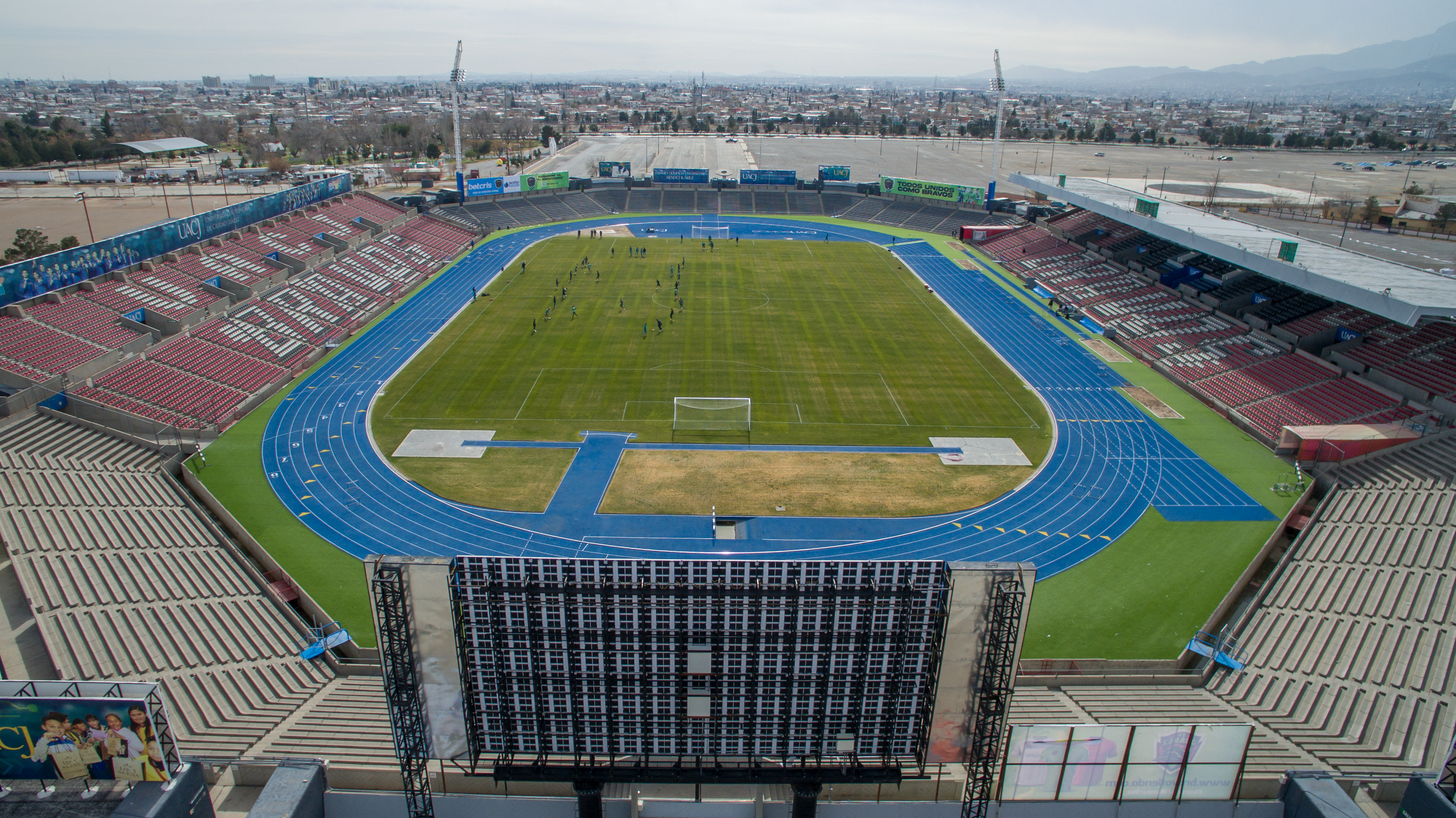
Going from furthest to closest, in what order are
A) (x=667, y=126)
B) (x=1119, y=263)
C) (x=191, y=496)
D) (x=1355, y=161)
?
(x=667, y=126) → (x=1355, y=161) → (x=1119, y=263) → (x=191, y=496)

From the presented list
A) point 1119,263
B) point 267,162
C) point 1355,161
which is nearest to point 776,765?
point 1119,263

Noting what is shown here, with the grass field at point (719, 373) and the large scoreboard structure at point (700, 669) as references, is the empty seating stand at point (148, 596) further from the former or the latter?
the grass field at point (719, 373)

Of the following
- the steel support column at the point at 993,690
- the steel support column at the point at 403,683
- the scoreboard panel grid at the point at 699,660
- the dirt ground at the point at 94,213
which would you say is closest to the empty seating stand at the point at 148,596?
the steel support column at the point at 403,683

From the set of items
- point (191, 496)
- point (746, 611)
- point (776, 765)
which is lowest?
point (191, 496)

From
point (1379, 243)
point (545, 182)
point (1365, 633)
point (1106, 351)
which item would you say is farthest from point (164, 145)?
point (1379, 243)

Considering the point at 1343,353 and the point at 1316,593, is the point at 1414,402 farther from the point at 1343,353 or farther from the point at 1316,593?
the point at 1316,593

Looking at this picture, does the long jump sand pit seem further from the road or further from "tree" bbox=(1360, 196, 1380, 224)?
"tree" bbox=(1360, 196, 1380, 224)
